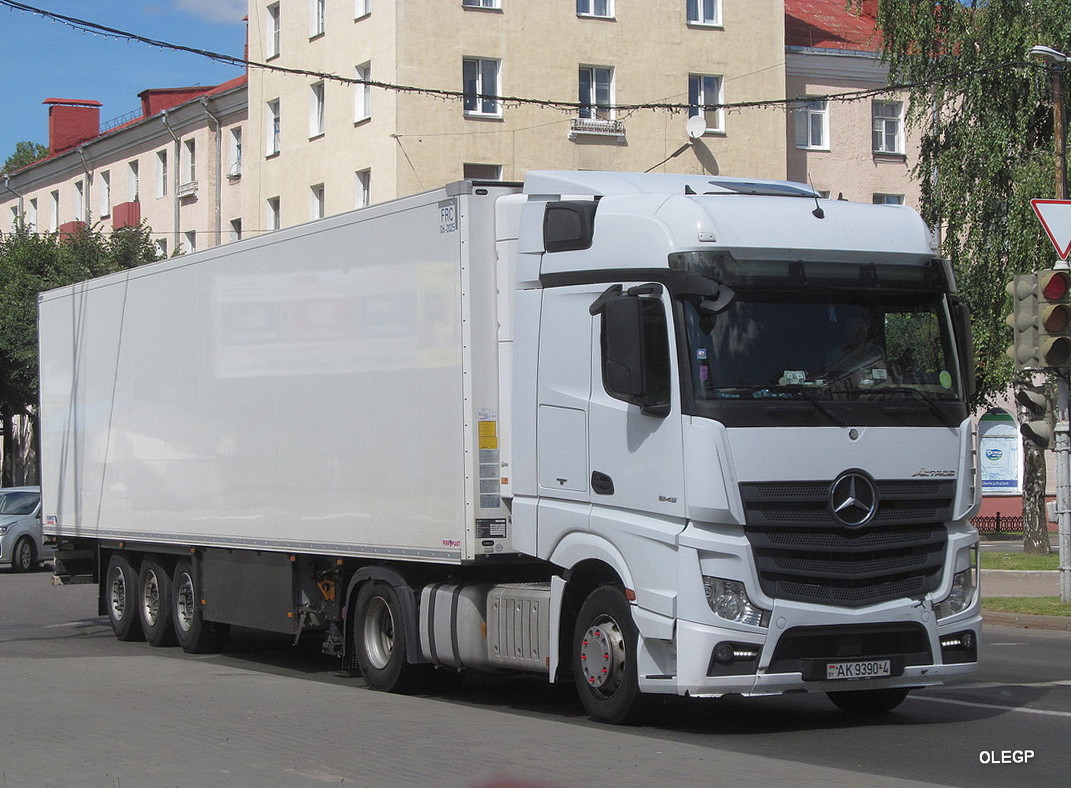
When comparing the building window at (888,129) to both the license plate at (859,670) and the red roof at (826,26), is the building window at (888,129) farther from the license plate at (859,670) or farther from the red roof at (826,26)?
the license plate at (859,670)

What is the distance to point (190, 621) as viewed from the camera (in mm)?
15891

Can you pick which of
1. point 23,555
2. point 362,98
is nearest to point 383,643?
point 23,555

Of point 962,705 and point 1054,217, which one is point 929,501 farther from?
point 1054,217

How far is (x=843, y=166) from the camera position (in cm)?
4553

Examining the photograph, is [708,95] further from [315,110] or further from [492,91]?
[315,110]

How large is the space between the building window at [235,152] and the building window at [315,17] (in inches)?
221

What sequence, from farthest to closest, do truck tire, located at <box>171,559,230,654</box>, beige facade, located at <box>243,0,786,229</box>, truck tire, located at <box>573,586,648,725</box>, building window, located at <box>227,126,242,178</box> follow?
building window, located at <box>227,126,242,178</box>, beige facade, located at <box>243,0,786,229</box>, truck tire, located at <box>171,559,230,654</box>, truck tire, located at <box>573,586,648,725</box>

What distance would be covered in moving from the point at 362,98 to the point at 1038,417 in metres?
24.9

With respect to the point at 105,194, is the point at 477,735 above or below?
below

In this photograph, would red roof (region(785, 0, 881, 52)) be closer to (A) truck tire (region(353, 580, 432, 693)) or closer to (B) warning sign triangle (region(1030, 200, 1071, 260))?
(B) warning sign triangle (region(1030, 200, 1071, 260))

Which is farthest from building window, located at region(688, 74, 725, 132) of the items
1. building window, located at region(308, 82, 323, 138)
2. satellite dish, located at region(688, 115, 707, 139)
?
building window, located at region(308, 82, 323, 138)

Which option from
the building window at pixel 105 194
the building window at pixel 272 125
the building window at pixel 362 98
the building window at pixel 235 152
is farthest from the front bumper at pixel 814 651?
the building window at pixel 105 194

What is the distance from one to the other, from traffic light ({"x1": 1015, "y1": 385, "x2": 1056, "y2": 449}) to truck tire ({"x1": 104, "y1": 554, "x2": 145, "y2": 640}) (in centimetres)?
1041

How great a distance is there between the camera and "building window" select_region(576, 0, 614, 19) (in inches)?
1644
